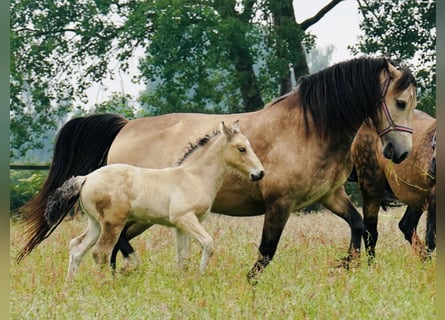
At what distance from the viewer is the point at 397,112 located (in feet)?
21.4

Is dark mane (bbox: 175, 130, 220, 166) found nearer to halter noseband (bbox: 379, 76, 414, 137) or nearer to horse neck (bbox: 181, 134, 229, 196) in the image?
horse neck (bbox: 181, 134, 229, 196)

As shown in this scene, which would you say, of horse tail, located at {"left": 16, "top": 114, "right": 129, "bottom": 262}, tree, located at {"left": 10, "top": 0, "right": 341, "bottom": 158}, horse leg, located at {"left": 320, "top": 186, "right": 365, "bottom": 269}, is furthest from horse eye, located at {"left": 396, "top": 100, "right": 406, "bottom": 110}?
tree, located at {"left": 10, "top": 0, "right": 341, "bottom": 158}

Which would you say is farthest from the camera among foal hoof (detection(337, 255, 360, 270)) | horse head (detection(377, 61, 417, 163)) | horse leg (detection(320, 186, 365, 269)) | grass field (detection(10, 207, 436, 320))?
horse leg (detection(320, 186, 365, 269))

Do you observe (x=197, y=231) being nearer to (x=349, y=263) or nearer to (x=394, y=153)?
(x=349, y=263)

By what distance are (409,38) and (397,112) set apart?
14.5 metres

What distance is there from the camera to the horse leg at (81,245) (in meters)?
6.09

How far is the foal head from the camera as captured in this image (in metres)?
6.23

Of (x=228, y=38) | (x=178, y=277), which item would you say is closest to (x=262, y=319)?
(x=178, y=277)

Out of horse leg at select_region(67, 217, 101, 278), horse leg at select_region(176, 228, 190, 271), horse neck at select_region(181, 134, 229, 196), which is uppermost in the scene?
horse neck at select_region(181, 134, 229, 196)

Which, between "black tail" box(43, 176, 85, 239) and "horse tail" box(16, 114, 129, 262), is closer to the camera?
"black tail" box(43, 176, 85, 239)

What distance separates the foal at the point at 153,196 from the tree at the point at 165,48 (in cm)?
1311

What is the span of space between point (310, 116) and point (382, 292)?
179cm

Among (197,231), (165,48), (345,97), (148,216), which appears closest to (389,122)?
(345,97)

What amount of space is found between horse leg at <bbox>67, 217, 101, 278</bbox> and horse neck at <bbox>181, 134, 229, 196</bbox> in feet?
2.96
